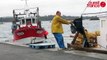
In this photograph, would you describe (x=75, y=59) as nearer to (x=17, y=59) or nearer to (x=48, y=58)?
(x=48, y=58)

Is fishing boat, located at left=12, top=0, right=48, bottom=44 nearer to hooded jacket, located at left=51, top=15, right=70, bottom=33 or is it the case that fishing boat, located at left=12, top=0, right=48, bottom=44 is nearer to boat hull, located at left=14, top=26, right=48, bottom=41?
boat hull, located at left=14, top=26, right=48, bottom=41

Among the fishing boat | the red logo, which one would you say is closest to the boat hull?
the fishing boat

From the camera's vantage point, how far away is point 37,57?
15.1 meters

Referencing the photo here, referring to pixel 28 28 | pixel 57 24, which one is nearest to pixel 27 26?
pixel 28 28

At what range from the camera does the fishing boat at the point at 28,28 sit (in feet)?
89.6

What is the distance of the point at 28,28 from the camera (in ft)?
90.5

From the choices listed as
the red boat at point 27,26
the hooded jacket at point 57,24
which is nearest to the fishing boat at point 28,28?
the red boat at point 27,26

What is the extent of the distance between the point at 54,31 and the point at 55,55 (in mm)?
2587

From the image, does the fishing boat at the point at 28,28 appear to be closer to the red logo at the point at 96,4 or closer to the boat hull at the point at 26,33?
the boat hull at the point at 26,33

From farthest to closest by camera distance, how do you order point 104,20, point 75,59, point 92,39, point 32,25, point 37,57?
point 32,25 < point 92,39 < point 104,20 < point 37,57 < point 75,59

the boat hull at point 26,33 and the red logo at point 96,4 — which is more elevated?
the red logo at point 96,4

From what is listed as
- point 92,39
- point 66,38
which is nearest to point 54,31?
point 92,39

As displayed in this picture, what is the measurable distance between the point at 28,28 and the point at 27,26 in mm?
729

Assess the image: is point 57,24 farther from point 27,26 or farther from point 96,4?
point 27,26
